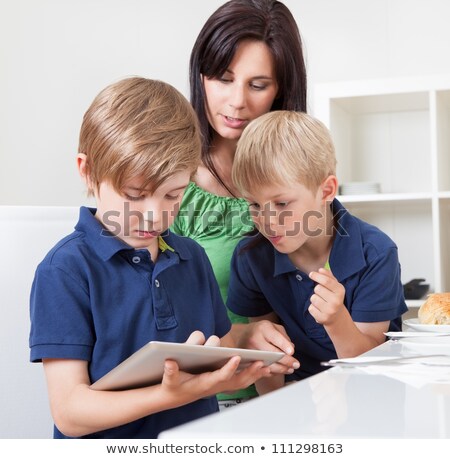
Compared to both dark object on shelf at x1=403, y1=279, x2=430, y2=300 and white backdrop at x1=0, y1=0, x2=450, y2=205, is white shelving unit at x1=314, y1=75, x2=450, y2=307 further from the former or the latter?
white backdrop at x1=0, y1=0, x2=450, y2=205

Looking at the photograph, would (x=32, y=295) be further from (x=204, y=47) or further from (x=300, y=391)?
(x=204, y=47)

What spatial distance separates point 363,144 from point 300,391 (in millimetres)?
2702

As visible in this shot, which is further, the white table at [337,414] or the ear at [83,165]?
the ear at [83,165]

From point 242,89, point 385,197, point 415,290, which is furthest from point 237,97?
point 415,290

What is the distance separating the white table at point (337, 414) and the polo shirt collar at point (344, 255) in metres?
0.80

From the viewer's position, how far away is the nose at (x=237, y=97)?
1704 millimetres

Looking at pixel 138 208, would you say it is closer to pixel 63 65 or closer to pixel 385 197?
pixel 385 197

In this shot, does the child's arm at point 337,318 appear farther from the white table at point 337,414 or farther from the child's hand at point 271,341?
the white table at point 337,414

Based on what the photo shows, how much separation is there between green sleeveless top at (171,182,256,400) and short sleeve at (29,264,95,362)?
664 millimetres

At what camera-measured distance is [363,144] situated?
3.21 metres

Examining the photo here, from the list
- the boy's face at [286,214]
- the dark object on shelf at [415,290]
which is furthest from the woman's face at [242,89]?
the dark object on shelf at [415,290]

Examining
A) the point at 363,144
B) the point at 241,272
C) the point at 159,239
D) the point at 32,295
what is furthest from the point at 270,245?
the point at 363,144

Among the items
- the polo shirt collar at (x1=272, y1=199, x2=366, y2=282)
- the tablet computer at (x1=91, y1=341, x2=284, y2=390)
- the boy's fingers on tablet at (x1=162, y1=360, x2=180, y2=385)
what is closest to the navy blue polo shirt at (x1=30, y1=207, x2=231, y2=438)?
the tablet computer at (x1=91, y1=341, x2=284, y2=390)

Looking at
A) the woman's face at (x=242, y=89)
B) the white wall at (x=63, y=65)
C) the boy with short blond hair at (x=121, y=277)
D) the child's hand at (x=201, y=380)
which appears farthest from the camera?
the white wall at (x=63, y=65)
